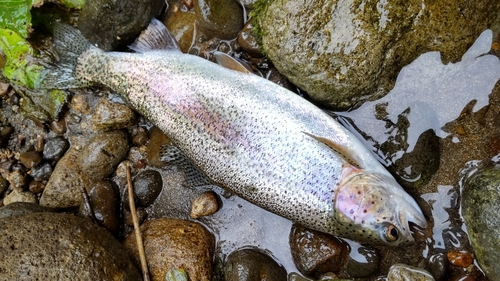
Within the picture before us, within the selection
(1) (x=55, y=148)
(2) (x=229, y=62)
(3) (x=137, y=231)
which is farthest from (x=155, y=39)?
(3) (x=137, y=231)

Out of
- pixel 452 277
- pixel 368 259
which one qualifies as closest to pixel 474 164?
pixel 452 277

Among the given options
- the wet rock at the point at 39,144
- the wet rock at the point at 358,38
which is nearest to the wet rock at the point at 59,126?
the wet rock at the point at 39,144

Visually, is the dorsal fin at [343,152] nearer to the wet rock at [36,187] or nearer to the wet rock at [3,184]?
the wet rock at [36,187]

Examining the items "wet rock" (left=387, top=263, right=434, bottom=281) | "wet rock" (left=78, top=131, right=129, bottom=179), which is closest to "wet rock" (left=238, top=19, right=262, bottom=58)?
"wet rock" (left=78, top=131, right=129, bottom=179)

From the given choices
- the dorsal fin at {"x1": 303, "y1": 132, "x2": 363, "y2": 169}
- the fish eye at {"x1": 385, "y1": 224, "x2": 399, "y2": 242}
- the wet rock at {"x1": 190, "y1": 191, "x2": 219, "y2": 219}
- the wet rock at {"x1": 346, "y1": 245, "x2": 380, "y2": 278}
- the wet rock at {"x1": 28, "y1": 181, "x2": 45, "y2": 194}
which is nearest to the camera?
the fish eye at {"x1": 385, "y1": 224, "x2": 399, "y2": 242}

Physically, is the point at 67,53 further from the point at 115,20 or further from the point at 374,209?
the point at 374,209

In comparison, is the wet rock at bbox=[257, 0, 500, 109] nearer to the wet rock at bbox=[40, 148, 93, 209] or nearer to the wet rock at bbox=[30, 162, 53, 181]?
the wet rock at bbox=[40, 148, 93, 209]
